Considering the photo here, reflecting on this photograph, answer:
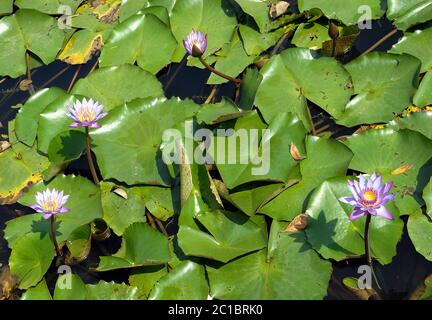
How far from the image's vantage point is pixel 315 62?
316 centimetres

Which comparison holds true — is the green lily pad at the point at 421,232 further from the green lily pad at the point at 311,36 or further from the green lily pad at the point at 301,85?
the green lily pad at the point at 311,36

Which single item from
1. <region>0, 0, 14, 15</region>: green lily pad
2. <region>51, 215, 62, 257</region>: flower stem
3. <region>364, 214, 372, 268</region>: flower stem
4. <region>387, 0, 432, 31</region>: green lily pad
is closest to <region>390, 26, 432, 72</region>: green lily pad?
<region>387, 0, 432, 31</region>: green lily pad

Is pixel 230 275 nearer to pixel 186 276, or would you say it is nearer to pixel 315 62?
pixel 186 276

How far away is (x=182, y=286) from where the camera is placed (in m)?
2.49

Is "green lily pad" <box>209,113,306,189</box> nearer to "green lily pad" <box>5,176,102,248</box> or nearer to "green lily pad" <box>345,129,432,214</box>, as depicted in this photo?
"green lily pad" <box>345,129,432,214</box>

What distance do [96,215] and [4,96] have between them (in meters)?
1.30

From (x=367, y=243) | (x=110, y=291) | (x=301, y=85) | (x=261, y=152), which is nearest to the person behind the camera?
(x=367, y=243)

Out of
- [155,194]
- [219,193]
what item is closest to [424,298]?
[219,193]

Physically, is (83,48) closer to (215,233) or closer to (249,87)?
(249,87)

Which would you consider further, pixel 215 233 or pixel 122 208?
pixel 122 208

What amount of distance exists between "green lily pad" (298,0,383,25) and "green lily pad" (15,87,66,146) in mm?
1595

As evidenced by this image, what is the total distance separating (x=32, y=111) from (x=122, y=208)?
86cm

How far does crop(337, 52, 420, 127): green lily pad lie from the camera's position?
3.00 m

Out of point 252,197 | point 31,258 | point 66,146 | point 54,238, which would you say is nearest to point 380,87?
point 252,197
